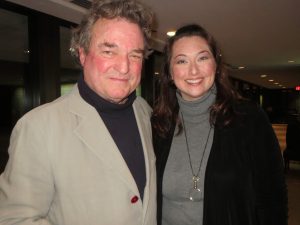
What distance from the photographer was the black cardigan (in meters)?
1.45

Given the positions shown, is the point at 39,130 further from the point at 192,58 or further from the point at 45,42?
the point at 45,42

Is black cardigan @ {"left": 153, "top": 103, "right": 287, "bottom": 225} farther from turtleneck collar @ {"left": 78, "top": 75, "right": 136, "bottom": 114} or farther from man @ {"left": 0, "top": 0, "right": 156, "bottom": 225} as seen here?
turtleneck collar @ {"left": 78, "top": 75, "right": 136, "bottom": 114}

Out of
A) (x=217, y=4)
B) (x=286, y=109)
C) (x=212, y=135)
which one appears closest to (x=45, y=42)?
(x=217, y=4)

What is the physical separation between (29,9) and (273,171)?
3.42 m

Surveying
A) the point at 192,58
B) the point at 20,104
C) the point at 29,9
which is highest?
the point at 29,9

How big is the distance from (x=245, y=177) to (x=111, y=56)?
931mm

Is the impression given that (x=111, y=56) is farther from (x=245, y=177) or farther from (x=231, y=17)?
(x=231, y=17)

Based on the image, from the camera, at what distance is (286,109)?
76.2ft

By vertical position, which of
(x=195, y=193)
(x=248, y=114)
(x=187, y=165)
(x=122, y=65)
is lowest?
(x=195, y=193)

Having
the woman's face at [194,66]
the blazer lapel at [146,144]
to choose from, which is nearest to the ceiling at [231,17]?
the woman's face at [194,66]

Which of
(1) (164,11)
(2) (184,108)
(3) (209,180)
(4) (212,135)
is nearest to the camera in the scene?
(3) (209,180)

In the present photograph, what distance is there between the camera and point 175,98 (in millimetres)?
1984

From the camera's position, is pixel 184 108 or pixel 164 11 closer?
pixel 184 108

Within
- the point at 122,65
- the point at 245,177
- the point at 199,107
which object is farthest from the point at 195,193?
the point at 122,65
